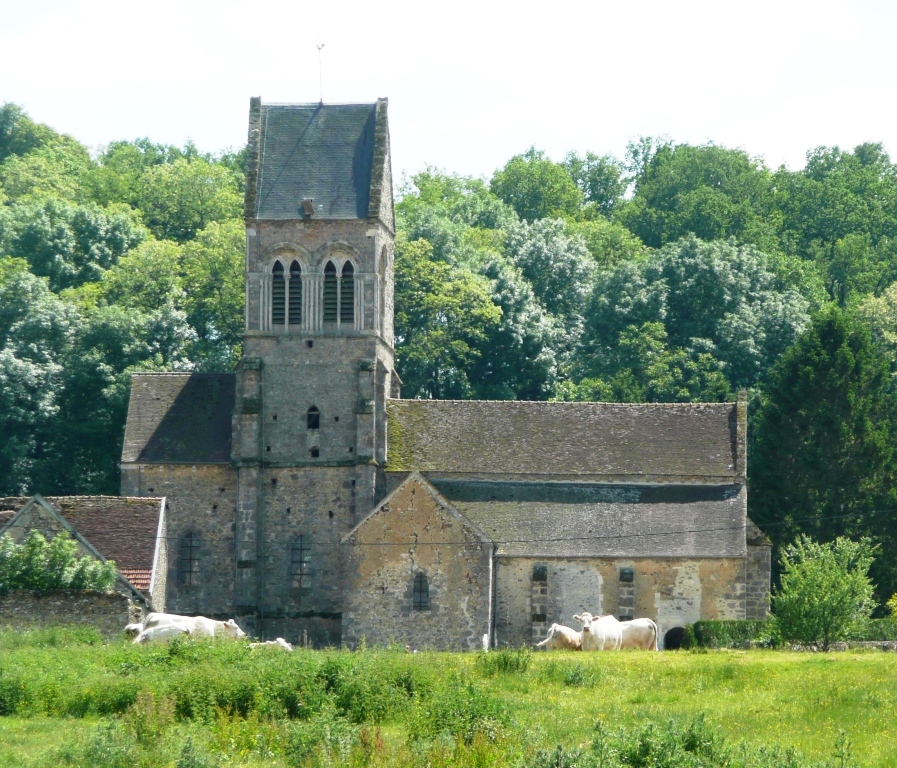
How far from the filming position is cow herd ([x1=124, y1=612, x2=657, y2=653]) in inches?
1783

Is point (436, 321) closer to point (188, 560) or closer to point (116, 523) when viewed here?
point (188, 560)

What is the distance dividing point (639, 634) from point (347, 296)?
571 inches

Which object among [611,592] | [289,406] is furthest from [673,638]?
[289,406]

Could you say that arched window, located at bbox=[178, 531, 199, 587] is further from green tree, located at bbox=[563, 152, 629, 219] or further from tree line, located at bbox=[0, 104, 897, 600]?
green tree, located at bbox=[563, 152, 629, 219]

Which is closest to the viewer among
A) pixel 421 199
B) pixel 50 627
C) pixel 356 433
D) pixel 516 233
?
pixel 50 627

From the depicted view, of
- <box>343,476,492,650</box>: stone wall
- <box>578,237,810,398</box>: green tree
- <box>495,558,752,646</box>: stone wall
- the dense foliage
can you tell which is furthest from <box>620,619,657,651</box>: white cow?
<box>578,237,810,398</box>: green tree

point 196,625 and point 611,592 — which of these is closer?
point 196,625

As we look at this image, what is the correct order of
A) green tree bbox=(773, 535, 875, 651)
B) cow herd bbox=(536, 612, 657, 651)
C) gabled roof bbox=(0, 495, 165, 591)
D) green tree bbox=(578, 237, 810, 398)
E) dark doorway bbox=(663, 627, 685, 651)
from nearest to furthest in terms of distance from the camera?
green tree bbox=(773, 535, 875, 651) → cow herd bbox=(536, 612, 657, 651) → gabled roof bbox=(0, 495, 165, 591) → dark doorway bbox=(663, 627, 685, 651) → green tree bbox=(578, 237, 810, 398)

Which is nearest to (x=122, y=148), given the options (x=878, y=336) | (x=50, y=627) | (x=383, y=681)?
(x=878, y=336)

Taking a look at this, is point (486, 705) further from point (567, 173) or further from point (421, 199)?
point (567, 173)

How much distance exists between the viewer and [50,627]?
4684 centimetres

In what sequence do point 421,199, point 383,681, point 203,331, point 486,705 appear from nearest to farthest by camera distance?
1. point 486,705
2. point 383,681
3. point 203,331
4. point 421,199

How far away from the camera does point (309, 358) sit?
5938cm

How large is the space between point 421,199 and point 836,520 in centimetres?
4125
